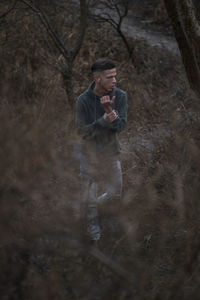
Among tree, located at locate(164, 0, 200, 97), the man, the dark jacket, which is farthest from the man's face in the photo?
tree, located at locate(164, 0, 200, 97)

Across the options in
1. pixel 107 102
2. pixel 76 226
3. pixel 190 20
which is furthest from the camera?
pixel 190 20

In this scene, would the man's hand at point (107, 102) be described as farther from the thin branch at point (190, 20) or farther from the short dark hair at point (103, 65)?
the thin branch at point (190, 20)

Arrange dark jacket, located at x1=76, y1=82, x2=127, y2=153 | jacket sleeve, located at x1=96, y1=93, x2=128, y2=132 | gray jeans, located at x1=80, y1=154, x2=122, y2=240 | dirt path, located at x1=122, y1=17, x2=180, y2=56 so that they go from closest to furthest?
1. gray jeans, located at x1=80, y1=154, x2=122, y2=240
2. jacket sleeve, located at x1=96, y1=93, x2=128, y2=132
3. dark jacket, located at x1=76, y1=82, x2=127, y2=153
4. dirt path, located at x1=122, y1=17, x2=180, y2=56

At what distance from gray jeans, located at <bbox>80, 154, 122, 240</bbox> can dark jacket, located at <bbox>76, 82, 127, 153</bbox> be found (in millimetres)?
95

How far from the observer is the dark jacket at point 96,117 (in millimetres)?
3473

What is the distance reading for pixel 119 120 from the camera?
133 inches

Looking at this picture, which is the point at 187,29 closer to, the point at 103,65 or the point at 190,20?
the point at 190,20

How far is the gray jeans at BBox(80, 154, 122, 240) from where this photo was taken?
3.04 metres

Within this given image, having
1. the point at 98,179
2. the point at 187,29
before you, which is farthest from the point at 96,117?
the point at 187,29

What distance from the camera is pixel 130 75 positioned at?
9.99 m

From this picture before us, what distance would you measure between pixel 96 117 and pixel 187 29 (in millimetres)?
2096

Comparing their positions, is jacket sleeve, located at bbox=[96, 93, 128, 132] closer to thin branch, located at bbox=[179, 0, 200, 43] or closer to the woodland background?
the woodland background

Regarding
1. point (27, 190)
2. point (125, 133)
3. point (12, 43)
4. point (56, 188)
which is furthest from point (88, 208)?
point (12, 43)

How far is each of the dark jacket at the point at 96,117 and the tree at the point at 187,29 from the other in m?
1.56
